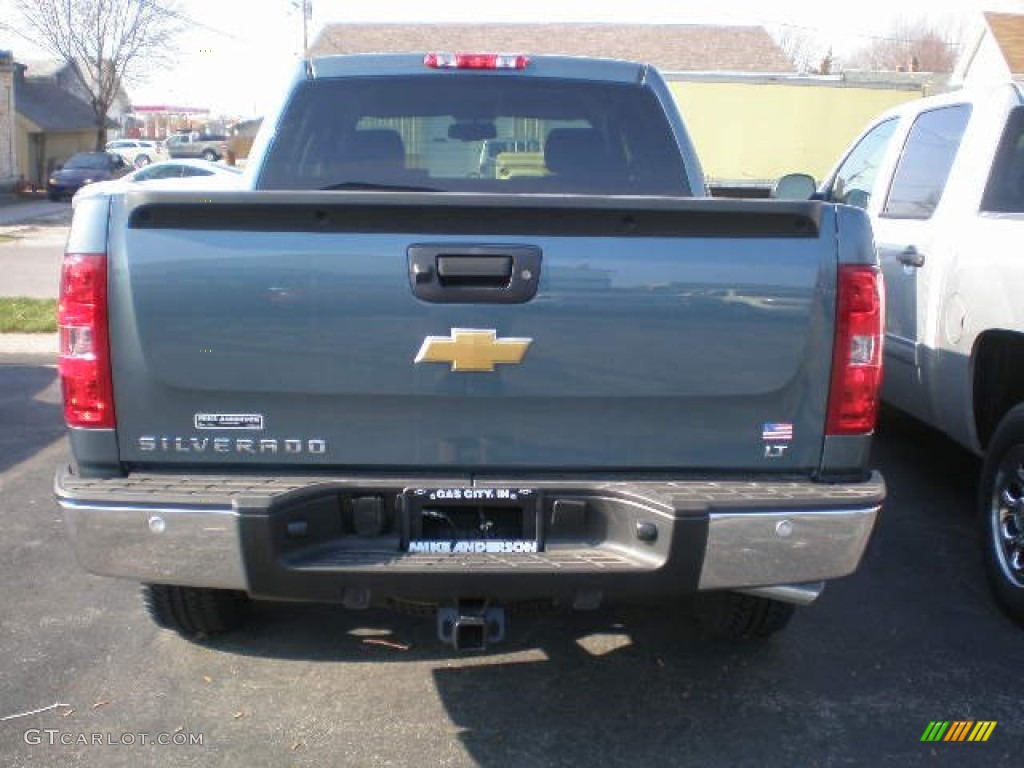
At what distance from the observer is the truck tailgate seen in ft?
9.24

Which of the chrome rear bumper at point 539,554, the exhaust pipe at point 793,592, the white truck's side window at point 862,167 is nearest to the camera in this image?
the chrome rear bumper at point 539,554

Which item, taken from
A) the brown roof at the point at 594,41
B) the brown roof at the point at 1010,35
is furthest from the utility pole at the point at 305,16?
the brown roof at the point at 1010,35

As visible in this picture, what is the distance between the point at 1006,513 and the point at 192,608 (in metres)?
3.22

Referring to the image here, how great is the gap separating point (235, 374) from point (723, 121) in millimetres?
15061

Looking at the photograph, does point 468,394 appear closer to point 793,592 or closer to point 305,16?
point 793,592

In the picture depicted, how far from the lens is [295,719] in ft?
11.1

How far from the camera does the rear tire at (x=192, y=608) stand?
3.63m

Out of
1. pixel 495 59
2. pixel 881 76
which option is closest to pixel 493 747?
pixel 495 59

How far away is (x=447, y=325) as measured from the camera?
2.83 meters

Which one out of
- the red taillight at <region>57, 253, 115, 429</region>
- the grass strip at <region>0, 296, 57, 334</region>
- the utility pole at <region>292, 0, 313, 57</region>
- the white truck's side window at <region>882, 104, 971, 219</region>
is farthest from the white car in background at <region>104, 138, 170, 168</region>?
the red taillight at <region>57, 253, 115, 429</region>

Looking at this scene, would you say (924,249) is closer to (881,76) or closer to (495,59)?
(495,59)

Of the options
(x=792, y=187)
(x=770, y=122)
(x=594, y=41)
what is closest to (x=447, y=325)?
(x=792, y=187)

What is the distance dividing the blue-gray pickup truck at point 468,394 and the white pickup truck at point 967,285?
164cm

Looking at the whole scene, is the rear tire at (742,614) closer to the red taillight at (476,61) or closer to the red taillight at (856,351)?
the red taillight at (856,351)
